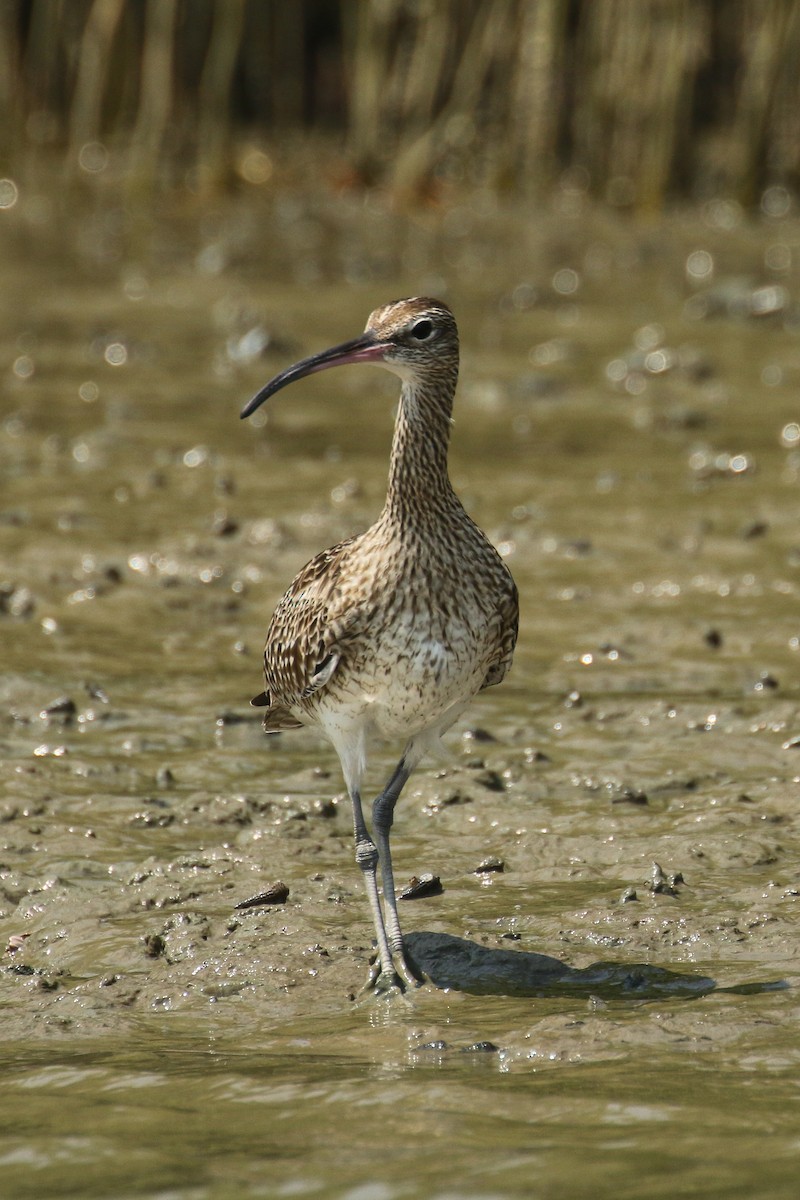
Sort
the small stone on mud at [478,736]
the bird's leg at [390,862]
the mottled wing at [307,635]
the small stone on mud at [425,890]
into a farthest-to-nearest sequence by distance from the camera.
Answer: the small stone on mud at [478,736], the small stone on mud at [425,890], the mottled wing at [307,635], the bird's leg at [390,862]

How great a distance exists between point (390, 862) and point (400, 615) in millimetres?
739

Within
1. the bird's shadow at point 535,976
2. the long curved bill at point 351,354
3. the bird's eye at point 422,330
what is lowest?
the bird's shadow at point 535,976

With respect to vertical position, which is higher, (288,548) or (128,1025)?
(288,548)

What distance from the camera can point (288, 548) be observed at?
8930 millimetres

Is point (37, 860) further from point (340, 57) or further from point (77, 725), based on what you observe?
point (340, 57)

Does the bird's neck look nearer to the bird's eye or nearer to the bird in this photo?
the bird

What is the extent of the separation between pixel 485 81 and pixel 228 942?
1751 cm

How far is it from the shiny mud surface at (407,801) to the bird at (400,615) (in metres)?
0.45

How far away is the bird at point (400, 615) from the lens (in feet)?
16.8

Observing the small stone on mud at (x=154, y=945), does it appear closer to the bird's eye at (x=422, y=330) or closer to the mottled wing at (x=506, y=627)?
the mottled wing at (x=506, y=627)

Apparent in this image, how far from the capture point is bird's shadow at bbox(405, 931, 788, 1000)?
4832mm

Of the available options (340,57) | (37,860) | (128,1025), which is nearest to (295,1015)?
(128,1025)

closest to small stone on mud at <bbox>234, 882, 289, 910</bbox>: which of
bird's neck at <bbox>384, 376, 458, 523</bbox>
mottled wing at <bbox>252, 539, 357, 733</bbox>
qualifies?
mottled wing at <bbox>252, 539, 357, 733</bbox>

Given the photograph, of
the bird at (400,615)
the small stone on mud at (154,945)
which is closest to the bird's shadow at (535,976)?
the bird at (400,615)
